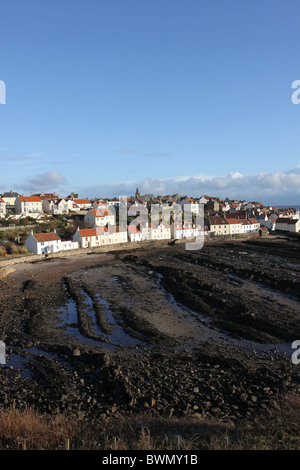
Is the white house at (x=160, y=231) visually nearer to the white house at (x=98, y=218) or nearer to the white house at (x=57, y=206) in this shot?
the white house at (x=98, y=218)

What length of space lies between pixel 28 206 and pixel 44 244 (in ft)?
87.5

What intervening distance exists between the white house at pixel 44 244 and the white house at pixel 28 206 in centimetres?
2171

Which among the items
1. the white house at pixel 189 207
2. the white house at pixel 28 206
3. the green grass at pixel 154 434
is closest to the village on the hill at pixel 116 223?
the white house at pixel 28 206

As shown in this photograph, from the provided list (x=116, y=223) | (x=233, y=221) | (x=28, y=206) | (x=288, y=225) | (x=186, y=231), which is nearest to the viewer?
(x=186, y=231)

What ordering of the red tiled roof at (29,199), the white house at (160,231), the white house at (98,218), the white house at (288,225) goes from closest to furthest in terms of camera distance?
the white house at (160,231) < the white house at (98,218) < the red tiled roof at (29,199) < the white house at (288,225)

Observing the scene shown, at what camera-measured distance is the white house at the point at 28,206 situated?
65.0 metres

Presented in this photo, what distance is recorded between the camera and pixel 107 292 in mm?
26031

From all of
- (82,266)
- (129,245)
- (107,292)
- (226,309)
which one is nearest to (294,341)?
(226,309)

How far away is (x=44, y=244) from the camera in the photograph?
4297cm

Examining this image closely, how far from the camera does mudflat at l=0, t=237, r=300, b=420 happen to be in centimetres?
1100

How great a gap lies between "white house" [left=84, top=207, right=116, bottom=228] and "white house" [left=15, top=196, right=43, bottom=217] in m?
12.1

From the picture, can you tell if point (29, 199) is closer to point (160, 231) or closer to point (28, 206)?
point (28, 206)

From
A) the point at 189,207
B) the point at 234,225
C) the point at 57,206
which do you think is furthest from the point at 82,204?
the point at 234,225
